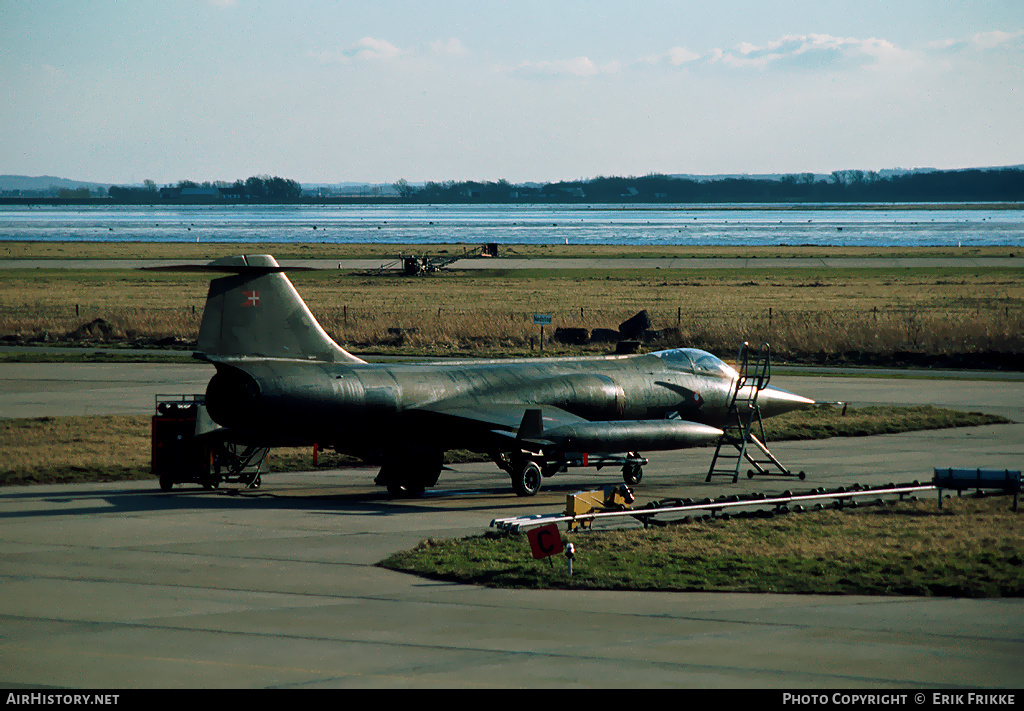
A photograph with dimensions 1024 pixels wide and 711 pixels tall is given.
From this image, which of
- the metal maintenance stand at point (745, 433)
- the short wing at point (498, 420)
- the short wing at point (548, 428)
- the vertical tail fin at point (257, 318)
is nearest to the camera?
the vertical tail fin at point (257, 318)

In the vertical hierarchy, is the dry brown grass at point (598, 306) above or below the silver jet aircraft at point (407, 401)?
below

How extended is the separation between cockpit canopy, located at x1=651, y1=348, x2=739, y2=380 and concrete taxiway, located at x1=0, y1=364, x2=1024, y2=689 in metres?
7.04

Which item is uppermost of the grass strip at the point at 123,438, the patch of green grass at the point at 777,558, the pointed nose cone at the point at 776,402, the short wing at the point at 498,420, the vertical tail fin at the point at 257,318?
the vertical tail fin at the point at 257,318

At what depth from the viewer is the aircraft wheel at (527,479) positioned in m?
25.9

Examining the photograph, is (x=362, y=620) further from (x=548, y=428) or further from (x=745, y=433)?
(x=745, y=433)

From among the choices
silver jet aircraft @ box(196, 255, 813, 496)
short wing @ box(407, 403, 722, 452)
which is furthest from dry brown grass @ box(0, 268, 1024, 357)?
short wing @ box(407, 403, 722, 452)

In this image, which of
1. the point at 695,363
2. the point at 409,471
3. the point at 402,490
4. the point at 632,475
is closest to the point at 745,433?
the point at 695,363

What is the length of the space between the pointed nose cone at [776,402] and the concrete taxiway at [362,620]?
861 cm

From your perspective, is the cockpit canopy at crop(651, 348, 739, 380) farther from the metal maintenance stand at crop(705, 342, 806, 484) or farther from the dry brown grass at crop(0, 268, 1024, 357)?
the dry brown grass at crop(0, 268, 1024, 357)

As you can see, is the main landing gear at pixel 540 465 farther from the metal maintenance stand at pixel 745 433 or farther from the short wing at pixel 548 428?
the metal maintenance stand at pixel 745 433

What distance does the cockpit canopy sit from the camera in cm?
3031

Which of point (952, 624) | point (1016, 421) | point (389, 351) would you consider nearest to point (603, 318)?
point (389, 351)

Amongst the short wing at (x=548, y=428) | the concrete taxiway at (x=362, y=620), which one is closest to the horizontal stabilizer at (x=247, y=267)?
the short wing at (x=548, y=428)

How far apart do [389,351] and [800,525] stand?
35114 millimetres
